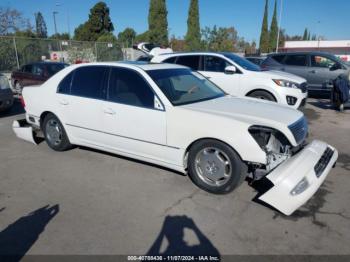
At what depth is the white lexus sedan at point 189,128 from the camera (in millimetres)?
3379

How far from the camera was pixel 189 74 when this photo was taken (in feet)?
16.3

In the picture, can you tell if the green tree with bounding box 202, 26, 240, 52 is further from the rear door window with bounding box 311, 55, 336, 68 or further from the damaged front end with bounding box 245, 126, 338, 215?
the damaged front end with bounding box 245, 126, 338, 215

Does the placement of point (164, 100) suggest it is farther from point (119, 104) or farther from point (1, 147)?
point (1, 147)

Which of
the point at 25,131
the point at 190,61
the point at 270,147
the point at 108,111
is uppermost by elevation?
the point at 190,61

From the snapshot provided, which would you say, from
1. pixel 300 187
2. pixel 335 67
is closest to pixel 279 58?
pixel 335 67

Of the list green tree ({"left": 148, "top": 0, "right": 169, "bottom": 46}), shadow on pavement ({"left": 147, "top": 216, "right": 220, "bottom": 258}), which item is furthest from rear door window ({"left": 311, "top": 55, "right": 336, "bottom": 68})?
green tree ({"left": 148, "top": 0, "right": 169, "bottom": 46})

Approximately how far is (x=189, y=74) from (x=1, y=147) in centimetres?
405

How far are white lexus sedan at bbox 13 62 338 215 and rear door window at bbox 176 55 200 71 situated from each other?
3.39m

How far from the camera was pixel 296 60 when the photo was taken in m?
11.3

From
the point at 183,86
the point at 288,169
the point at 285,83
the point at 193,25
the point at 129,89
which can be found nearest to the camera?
the point at 288,169

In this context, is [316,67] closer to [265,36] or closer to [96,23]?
[96,23]

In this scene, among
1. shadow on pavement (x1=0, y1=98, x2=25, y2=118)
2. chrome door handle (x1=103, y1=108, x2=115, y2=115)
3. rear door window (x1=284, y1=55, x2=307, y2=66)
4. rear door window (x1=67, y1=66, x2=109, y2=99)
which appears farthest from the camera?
rear door window (x1=284, y1=55, x2=307, y2=66)

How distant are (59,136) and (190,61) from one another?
14.9 ft

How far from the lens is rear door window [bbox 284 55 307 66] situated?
11.1 m
